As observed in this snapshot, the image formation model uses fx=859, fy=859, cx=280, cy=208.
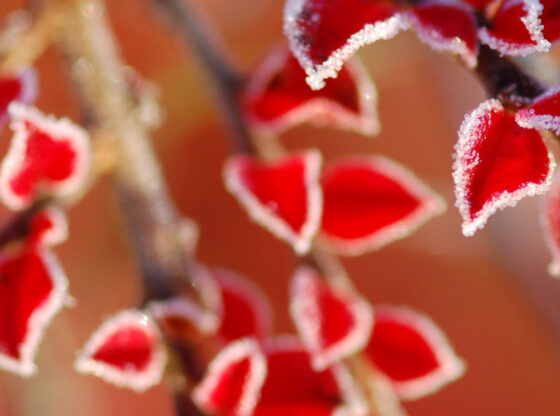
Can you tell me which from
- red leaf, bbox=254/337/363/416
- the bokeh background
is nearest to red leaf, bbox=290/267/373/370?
red leaf, bbox=254/337/363/416

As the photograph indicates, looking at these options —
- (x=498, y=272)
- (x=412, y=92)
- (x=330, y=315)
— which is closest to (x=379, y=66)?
(x=412, y=92)

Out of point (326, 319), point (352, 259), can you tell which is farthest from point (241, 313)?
point (352, 259)

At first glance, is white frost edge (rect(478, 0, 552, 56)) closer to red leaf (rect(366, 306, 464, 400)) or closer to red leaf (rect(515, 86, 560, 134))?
red leaf (rect(515, 86, 560, 134))

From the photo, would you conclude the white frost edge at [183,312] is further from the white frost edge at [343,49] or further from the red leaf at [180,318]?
the white frost edge at [343,49]

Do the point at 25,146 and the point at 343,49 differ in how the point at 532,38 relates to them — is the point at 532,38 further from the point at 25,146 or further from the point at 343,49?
the point at 25,146

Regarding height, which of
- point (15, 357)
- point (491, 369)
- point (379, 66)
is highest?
point (379, 66)

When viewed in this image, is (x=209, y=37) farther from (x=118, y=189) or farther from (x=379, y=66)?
(x=379, y=66)
